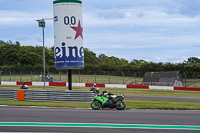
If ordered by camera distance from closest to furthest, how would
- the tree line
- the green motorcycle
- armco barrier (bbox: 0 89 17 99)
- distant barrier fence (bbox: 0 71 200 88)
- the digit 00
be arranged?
the green motorcycle → the digit 00 → armco barrier (bbox: 0 89 17 99) → distant barrier fence (bbox: 0 71 200 88) → the tree line

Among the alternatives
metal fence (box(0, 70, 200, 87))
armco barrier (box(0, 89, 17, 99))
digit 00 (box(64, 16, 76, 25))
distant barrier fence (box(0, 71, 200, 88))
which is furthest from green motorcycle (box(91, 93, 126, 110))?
metal fence (box(0, 70, 200, 87))

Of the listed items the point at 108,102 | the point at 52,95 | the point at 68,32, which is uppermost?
the point at 68,32

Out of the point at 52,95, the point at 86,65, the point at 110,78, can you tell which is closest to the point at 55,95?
the point at 52,95

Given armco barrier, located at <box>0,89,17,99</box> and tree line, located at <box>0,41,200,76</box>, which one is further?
tree line, located at <box>0,41,200,76</box>

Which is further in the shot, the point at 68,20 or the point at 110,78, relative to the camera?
the point at 110,78

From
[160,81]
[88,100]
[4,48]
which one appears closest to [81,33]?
[88,100]

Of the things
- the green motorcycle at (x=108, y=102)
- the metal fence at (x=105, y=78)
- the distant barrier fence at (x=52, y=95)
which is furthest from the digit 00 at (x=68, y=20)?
the metal fence at (x=105, y=78)

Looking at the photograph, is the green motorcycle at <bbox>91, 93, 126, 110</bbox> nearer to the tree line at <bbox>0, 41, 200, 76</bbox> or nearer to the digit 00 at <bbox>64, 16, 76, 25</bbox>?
the digit 00 at <bbox>64, 16, 76, 25</bbox>

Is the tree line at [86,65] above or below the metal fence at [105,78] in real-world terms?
above

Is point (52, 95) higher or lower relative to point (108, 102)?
higher

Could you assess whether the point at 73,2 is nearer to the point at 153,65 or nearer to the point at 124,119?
the point at 124,119

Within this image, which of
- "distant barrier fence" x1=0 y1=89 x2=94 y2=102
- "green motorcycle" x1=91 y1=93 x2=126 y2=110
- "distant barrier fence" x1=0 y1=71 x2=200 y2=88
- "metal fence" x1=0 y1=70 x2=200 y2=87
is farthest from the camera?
"metal fence" x1=0 y1=70 x2=200 y2=87

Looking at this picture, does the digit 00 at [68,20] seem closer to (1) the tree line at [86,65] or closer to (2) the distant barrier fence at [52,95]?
(2) the distant barrier fence at [52,95]

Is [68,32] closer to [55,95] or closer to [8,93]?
[55,95]
